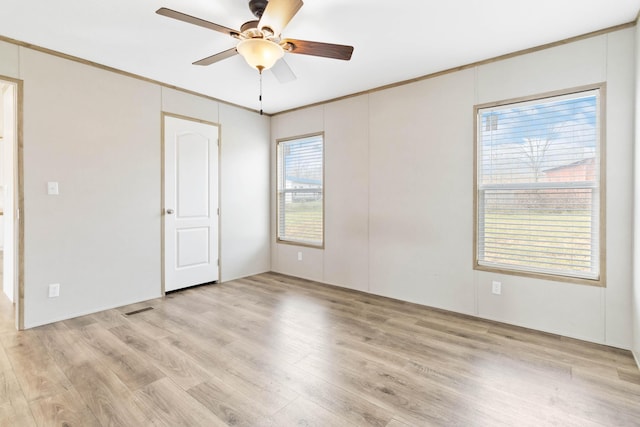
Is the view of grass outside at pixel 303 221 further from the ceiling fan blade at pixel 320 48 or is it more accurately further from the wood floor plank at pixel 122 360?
the wood floor plank at pixel 122 360

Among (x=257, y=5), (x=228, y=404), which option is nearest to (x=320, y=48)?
(x=257, y=5)

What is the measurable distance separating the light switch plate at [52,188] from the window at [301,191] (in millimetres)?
2802

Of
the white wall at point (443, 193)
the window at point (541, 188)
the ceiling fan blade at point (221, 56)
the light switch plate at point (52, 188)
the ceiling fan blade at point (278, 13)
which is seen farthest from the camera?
the light switch plate at point (52, 188)

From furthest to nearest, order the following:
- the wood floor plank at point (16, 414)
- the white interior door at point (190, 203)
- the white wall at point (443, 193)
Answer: the white interior door at point (190, 203)
the white wall at point (443, 193)
the wood floor plank at point (16, 414)

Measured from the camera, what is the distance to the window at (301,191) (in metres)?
4.61

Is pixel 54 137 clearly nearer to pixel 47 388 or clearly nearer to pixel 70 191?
pixel 70 191

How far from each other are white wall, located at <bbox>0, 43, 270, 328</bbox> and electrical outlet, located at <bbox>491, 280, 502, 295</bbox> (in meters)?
3.72

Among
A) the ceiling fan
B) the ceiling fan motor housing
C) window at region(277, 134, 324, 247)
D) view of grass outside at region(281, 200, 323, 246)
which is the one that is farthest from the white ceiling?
view of grass outside at region(281, 200, 323, 246)

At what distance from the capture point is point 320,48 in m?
2.26

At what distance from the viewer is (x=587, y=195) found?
8.77ft

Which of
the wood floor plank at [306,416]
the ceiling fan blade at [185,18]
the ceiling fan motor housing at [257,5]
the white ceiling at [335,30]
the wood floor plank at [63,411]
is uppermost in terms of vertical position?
the white ceiling at [335,30]

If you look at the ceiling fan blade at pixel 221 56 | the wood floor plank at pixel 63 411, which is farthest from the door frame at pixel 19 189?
the ceiling fan blade at pixel 221 56

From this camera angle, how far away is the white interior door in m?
3.92

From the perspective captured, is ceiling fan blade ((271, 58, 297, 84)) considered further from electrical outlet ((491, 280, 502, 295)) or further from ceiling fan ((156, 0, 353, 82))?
electrical outlet ((491, 280, 502, 295))
